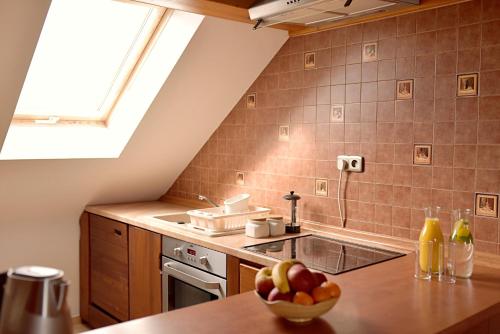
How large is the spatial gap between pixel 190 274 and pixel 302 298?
4.59ft

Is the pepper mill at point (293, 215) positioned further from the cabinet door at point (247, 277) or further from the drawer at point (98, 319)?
the drawer at point (98, 319)

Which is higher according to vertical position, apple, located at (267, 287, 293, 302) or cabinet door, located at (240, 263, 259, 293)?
apple, located at (267, 287, 293, 302)

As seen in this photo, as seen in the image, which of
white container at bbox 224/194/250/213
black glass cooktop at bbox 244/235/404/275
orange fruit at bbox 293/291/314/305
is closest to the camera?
orange fruit at bbox 293/291/314/305

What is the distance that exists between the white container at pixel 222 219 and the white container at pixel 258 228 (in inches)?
6.3

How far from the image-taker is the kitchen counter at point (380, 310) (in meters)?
1.44

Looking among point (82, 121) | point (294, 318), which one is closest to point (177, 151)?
point (82, 121)

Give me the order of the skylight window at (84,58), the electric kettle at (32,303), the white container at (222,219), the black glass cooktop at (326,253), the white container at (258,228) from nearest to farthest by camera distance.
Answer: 1. the electric kettle at (32,303)
2. the black glass cooktop at (326,253)
3. the white container at (258,228)
4. the white container at (222,219)
5. the skylight window at (84,58)

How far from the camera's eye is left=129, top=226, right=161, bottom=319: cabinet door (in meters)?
3.04

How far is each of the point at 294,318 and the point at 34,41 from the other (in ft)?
5.82

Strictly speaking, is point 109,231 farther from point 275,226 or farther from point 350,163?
point 350,163

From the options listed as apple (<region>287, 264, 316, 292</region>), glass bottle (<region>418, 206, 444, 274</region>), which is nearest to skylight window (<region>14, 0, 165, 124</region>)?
glass bottle (<region>418, 206, 444, 274</region>)

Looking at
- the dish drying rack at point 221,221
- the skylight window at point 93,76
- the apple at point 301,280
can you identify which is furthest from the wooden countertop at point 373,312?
the skylight window at point 93,76

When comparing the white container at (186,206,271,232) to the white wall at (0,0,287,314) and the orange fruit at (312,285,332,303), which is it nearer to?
the white wall at (0,0,287,314)

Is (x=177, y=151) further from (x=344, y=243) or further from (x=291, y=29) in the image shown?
(x=344, y=243)
